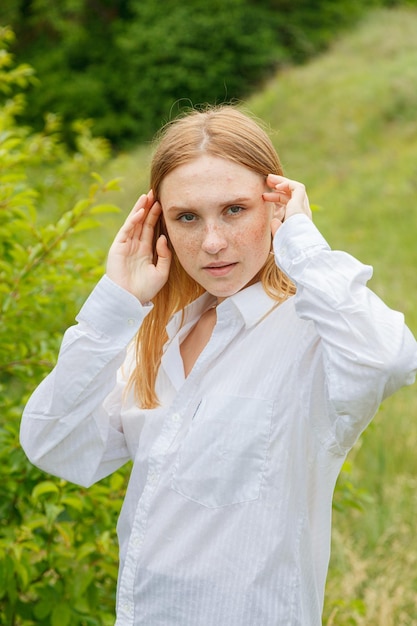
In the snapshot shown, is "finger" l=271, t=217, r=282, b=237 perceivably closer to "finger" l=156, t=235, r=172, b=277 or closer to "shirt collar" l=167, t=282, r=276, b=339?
"shirt collar" l=167, t=282, r=276, b=339

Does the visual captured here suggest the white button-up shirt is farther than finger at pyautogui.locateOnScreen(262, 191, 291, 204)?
No

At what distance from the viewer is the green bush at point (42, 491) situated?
7.18ft

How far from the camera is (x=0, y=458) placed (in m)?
2.26

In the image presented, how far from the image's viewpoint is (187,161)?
1615mm

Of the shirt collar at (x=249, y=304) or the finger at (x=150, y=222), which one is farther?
the finger at (x=150, y=222)

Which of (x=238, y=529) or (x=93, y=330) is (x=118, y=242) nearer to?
(x=93, y=330)

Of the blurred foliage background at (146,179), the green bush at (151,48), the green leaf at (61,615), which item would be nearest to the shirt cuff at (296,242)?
the blurred foliage background at (146,179)

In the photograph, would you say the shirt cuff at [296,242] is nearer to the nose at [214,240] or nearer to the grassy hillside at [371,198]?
the nose at [214,240]

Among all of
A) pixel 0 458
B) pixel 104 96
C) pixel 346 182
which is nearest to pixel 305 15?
pixel 104 96

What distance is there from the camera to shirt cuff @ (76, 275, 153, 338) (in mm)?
1636

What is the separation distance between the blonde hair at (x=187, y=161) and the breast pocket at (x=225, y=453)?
196 millimetres

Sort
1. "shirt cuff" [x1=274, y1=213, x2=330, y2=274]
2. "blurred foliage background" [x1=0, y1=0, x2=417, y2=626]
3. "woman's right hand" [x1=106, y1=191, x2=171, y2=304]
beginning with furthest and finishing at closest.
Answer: "blurred foliage background" [x1=0, y1=0, x2=417, y2=626], "woman's right hand" [x1=106, y1=191, x2=171, y2=304], "shirt cuff" [x1=274, y1=213, x2=330, y2=274]

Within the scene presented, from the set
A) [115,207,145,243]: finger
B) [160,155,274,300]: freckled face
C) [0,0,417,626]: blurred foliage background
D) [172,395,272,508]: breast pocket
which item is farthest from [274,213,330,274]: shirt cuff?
[0,0,417,626]: blurred foliage background

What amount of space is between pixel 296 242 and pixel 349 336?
0.68 feet
